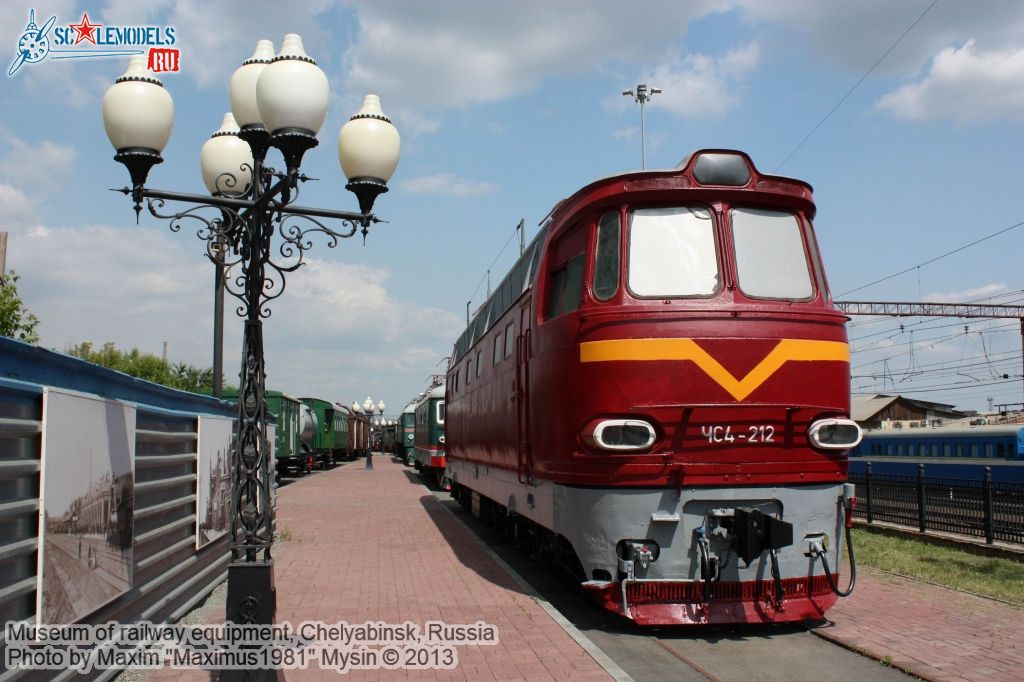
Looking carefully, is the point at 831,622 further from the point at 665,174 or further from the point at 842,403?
the point at 665,174

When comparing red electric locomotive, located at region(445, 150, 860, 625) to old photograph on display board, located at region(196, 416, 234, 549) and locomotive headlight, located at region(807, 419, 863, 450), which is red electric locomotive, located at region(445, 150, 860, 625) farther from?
old photograph on display board, located at region(196, 416, 234, 549)

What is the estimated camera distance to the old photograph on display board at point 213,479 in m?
8.77

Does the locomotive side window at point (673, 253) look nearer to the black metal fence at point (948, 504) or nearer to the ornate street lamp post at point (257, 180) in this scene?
the ornate street lamp post at point (257, 180)

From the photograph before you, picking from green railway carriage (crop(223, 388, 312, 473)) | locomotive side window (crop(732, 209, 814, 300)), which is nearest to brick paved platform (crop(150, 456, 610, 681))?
locomotive side window (crop(732, 209, 814, 300))

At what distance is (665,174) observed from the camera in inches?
301

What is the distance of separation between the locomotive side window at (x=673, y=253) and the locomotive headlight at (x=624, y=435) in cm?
112

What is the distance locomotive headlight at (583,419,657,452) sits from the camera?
708cm

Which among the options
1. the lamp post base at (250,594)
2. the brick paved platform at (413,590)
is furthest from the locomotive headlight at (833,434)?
the lamp post base at (250,594)

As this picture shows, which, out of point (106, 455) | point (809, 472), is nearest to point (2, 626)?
point (106, 455)

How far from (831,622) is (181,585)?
574 centimetres

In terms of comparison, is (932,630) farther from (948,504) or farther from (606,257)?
(948,504)

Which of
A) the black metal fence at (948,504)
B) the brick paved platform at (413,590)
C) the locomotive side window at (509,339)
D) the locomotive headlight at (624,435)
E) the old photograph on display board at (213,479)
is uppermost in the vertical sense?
the locomotive side window at (509,339)

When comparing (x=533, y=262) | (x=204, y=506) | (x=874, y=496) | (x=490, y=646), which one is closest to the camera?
(x=490, y=646)

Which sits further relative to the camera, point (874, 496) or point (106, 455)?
point (874, 496)
